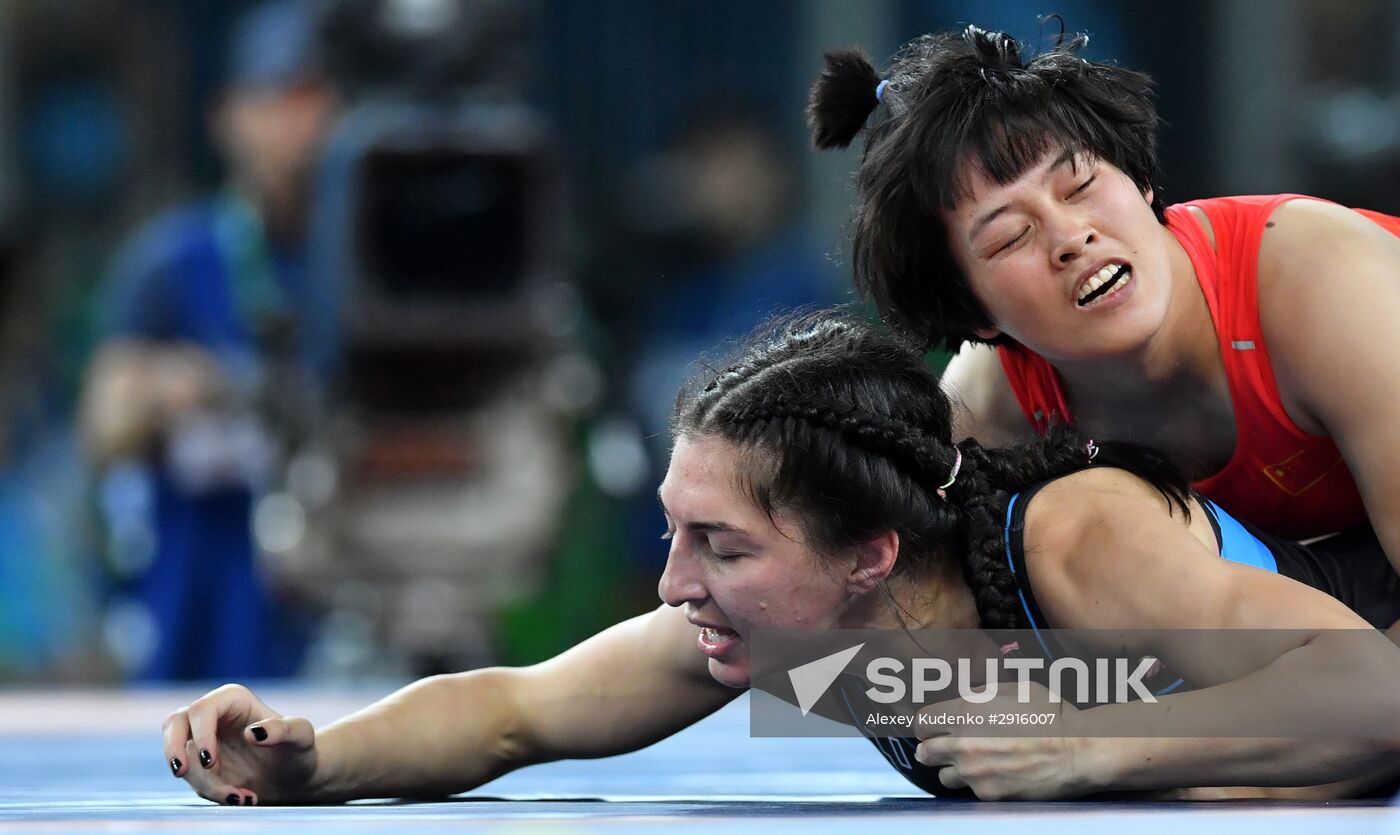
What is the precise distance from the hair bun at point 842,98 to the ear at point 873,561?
1.95 ft

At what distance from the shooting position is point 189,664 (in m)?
4.18

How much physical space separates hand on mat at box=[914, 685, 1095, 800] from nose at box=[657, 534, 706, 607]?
0.26 meters

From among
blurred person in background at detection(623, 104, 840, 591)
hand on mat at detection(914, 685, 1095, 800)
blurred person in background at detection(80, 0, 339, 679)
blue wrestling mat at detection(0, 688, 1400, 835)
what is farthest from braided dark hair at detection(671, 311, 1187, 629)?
blurred person in background at detection(623, 104, 840, 591)

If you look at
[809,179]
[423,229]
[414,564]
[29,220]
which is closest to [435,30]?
[423,229]

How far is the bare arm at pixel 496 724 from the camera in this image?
1.85 m

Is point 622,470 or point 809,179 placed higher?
point 809,179

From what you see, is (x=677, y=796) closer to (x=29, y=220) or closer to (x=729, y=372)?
(x=729, y=372)

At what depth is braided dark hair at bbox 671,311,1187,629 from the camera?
1.71 m

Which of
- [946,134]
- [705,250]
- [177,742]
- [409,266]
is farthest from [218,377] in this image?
[946,134]

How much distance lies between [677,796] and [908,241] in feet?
2.19

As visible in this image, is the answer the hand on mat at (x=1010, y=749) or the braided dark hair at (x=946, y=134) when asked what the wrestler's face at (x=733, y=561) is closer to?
the hand on mat at (x=1010, y=749)

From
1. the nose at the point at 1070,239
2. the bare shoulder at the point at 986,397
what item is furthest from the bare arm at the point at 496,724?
the nose at the point at 1070,239

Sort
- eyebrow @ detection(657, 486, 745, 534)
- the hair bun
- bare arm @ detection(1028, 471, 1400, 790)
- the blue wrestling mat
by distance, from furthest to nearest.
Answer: the hair bun < eyebrow @ detection(657, 486, 745, 534) < bare arm @ detection(1028, 471, 1400, 790) < the blue wrestling mat

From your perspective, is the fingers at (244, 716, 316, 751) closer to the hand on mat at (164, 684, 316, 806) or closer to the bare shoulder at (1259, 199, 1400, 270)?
the hand on mat at (164, 684, 316, 806)
